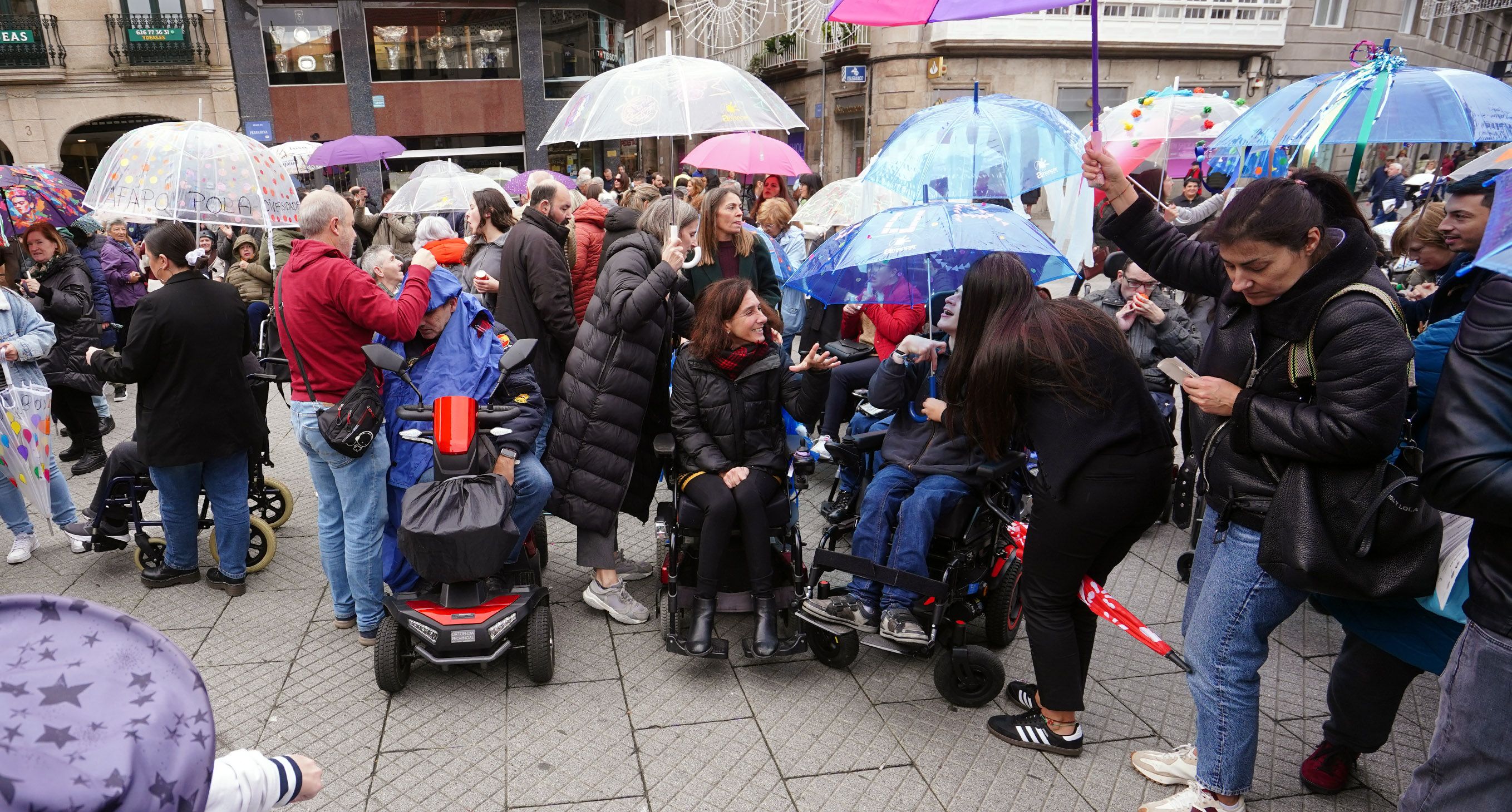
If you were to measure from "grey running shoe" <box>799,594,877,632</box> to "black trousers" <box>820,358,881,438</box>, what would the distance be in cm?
191

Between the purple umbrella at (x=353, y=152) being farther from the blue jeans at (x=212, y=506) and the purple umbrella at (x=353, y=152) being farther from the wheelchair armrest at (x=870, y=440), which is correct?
the wheelchair armrest at (x=870, y=440)

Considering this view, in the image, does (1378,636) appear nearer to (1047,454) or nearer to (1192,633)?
(1192,633)

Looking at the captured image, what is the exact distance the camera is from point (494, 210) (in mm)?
5301

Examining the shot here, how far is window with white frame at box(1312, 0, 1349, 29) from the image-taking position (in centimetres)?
2220

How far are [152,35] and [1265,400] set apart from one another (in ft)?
89.6

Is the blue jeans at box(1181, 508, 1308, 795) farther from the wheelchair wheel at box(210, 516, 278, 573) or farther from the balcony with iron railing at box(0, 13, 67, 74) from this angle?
the balcony with iron railing at box(0, 13, 67, 74)

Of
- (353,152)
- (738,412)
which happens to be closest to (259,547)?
(738,412)

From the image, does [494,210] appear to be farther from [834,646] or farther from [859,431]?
[834,646]

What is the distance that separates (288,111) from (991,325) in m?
25.7

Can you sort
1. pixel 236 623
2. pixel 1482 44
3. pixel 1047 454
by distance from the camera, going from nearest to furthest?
pixel 1047 454
pixel 236 623
pixel 1482 44

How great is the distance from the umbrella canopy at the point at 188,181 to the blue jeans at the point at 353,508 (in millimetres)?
1301

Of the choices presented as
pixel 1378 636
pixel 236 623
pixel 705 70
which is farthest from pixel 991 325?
pixel 236 623

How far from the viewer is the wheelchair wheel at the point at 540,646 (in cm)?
365

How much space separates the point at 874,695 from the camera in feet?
11.9
